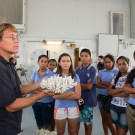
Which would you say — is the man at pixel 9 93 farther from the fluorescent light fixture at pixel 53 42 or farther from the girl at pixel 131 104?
the fluorescent light fixture at pixel 53 42

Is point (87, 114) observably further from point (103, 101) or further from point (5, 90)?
point (5, 90)

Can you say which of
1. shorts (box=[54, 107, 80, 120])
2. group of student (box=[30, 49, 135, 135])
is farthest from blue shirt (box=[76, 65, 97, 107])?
shorts (box=[54, 107, 80, 120])

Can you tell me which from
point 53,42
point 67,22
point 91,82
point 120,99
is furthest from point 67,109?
point 67,22

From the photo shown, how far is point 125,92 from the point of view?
6.80 ft

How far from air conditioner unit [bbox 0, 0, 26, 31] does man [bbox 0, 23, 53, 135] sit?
3777 millimetres

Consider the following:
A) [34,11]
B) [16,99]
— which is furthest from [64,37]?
[16,99]

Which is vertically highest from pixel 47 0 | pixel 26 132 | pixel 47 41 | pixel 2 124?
pixel 47 0

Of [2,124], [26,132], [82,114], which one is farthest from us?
[26,132]

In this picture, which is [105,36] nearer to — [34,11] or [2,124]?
[34,11]

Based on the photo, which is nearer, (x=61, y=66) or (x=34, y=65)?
(x=61, y=66)

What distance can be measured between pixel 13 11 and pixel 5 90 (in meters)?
4.32

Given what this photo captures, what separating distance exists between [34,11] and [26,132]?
12.5 ft

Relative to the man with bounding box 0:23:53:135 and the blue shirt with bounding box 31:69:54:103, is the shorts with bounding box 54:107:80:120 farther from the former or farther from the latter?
→ the man with bounding box 0:23:53:135

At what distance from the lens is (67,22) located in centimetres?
599
